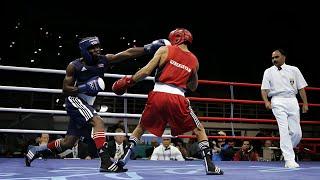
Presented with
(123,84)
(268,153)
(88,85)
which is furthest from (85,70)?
(268,153)

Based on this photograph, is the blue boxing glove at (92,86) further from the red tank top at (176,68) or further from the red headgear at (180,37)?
the red headgear at (180,37)

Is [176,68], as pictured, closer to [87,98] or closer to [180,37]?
[180,37]

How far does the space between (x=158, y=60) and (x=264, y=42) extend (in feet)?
34.5

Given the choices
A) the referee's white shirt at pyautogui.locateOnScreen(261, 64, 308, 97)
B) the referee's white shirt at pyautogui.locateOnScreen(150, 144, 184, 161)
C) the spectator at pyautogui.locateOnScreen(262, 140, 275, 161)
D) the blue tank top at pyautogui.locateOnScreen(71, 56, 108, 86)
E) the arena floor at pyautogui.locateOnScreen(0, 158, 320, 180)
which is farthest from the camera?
the spectator at pyautogui.locateOnScreen(262, 140, 275, 161)

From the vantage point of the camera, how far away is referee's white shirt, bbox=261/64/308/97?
442 centimetres

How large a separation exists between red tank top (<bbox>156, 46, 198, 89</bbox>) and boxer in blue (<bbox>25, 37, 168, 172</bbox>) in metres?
0.29

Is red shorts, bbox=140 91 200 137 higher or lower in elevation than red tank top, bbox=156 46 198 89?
lower

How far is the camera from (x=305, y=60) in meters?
13.0

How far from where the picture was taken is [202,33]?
1340 centimetres

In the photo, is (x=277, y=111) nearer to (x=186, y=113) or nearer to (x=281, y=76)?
(x=281, y=76)

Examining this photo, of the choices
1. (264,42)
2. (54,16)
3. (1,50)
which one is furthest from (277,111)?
(1,50)

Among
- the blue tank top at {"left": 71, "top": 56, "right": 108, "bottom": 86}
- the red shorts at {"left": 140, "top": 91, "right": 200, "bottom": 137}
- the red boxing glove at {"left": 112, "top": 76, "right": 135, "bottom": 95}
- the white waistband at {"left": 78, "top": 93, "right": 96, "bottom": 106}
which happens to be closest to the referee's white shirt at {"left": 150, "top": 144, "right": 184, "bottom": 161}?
the white waistband at {"left": 78, "top": 93, "right": 96, "bottom": 106}

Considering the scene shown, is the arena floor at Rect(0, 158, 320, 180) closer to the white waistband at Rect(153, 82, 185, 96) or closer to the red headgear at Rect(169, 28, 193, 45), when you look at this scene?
the white waistband at Rect(153, 82, 185, 96)

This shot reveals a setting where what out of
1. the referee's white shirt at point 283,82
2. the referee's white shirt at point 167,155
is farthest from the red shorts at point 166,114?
the referee's white shirt at point 167,155
